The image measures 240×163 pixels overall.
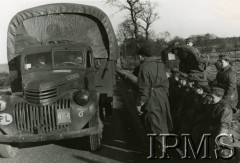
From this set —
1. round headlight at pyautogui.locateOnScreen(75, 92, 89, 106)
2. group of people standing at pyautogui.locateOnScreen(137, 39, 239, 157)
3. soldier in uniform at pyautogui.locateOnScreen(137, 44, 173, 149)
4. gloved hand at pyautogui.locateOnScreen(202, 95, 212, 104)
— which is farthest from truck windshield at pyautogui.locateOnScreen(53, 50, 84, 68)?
gloved hand at pyautogui.locateOnScreen(202, 95, 212, 104)

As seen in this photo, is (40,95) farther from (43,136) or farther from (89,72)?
(89,72)

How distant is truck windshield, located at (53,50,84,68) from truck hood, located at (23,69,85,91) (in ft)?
0.91

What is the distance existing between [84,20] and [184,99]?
394cm

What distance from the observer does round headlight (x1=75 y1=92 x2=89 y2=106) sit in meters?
6.61

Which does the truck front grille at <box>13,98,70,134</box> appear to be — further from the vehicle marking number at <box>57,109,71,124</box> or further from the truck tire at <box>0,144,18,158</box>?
the truck tire at <box>0,144,18,158</box>

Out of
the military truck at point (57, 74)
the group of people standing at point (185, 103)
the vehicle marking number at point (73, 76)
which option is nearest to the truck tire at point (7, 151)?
the military truck at point (57, 74)

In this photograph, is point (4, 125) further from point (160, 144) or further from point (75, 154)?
point (160, 144)

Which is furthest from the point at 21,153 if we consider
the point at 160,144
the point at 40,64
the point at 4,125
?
the point at 160,144

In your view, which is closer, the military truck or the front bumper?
the front bumper

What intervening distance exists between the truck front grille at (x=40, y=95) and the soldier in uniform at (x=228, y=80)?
9.93 ft

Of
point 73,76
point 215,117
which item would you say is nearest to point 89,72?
point 73,76

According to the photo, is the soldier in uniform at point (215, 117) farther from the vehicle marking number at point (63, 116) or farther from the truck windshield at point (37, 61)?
the truck windshield at point (37, 61)

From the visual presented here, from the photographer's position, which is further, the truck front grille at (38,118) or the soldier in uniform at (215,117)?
the truck front grille at (38,118)

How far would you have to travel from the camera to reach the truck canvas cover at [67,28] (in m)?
9.35
